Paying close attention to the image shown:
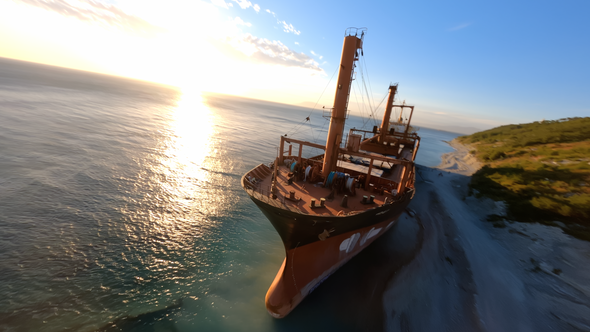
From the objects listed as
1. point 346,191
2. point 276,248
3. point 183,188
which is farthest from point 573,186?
point 183,188

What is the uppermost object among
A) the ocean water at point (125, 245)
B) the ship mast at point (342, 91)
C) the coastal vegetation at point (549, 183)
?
the ship mast at point (342, 91)

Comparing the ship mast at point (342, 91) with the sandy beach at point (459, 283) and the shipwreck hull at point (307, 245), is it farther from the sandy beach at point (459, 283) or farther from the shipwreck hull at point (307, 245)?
the sandy beach at point (459, 283)

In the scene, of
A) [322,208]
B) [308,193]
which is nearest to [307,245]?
[322,208]

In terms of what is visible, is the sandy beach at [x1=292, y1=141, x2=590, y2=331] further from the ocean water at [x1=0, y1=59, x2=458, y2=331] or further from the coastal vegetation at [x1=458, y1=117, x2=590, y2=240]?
the coastal vegetation at [x1=458, y1=117, x2=590, y2=240]

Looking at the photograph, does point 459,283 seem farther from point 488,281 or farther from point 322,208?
point 322,208

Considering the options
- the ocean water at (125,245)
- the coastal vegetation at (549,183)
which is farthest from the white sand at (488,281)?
the ocean water at (125,245)

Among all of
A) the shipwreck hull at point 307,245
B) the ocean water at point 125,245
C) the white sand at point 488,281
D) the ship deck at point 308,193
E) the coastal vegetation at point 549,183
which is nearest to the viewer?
the shipwreck hull at point 307,245
